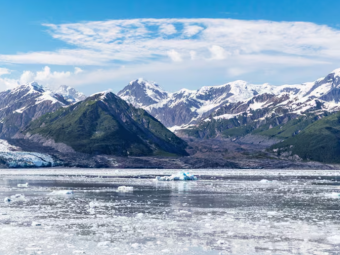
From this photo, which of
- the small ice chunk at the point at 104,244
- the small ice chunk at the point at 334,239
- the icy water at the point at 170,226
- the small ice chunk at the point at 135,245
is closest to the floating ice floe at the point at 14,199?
the icy water at the point at 170,226

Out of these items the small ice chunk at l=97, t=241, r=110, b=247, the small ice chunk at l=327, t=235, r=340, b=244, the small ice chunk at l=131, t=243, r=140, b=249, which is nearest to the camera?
the small ice chunk at l=131, t=243, r=140, b=249

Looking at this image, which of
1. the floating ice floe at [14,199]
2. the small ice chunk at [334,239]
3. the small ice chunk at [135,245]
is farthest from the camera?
the floating ice floe at [14,199]

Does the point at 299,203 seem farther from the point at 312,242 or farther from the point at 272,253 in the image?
the point at 272,253

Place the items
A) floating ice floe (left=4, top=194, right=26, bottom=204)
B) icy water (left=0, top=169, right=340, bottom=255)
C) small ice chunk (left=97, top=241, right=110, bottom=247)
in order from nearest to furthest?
icy water (left=0, top=169, right=340, bottom=255)
small ice chunk (left=97, top=241, right=110, bottom=247)
floating ice floe (left=4, top=194, right=26, bottom=204)

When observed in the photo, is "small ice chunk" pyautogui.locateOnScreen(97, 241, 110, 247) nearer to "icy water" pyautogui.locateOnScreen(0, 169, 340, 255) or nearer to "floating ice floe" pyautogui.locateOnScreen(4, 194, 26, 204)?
"icy water" pyautogui.locateOnScreen(0, 169, 340, 255)

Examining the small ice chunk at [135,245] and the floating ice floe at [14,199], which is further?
the floating ice floe at [14,199]

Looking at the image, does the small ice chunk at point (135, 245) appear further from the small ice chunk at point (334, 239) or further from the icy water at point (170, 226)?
the small ice chunk at point (334, 239)

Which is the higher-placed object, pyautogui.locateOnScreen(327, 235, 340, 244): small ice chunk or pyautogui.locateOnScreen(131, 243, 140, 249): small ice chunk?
pyautogui.locateOnScreen(327, 235, 340, 244): small ice chunk

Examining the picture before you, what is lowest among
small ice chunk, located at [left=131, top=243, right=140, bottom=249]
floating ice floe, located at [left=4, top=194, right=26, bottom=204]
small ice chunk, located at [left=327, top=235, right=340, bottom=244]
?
small ice chunk, located at [left=131, top=243, right=140, bottom=249]

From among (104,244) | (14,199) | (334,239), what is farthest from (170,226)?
(14,199)

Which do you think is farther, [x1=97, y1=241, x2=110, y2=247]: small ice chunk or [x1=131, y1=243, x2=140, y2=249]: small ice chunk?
[x1=97, y1=241, x2=110, y2=247]: small ice chunk

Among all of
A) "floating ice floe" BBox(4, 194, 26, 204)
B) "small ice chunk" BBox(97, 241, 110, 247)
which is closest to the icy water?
"small ice chunk" BBox(97, 241, 110, 247)

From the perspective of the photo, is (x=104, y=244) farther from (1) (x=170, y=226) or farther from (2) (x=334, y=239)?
(2) (x=334, y=239)

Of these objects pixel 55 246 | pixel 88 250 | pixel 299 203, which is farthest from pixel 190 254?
pixel 299 203
